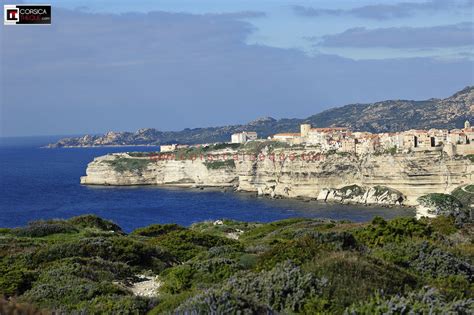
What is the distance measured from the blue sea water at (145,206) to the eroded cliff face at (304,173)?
188 inches

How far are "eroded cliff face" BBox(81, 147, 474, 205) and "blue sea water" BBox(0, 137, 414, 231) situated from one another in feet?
15.7

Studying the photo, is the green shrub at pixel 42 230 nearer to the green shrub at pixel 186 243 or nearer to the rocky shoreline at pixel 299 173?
the green shrub at pixel 186 243

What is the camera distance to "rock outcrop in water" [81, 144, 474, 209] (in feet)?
247

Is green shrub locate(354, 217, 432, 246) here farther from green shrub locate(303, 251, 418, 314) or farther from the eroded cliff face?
the eroded cliff face

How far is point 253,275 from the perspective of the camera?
9.25 meters

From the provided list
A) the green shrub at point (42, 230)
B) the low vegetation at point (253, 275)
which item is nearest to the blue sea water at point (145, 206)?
the green shrub at point (42, 230)

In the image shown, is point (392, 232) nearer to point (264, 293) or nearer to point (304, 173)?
point (264, 293)

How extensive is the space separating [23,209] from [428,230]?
62.2 m

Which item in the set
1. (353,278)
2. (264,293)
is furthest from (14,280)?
(353,278)

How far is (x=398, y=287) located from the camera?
8.74 metres

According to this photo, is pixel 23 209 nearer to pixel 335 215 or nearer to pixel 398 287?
pixel 335 215
